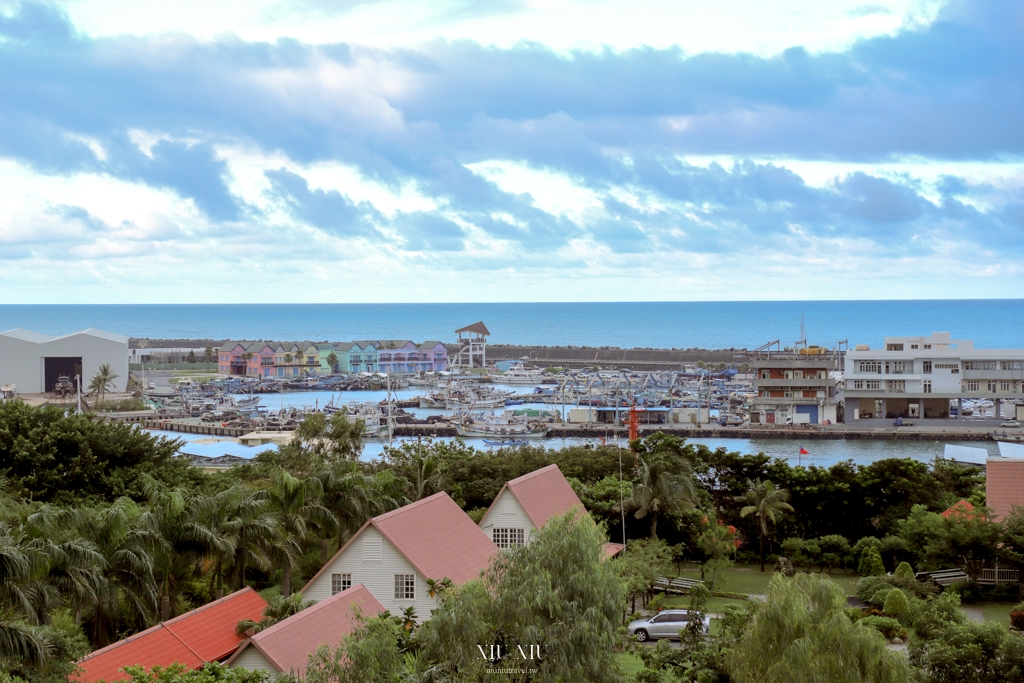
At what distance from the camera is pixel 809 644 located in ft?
37.4

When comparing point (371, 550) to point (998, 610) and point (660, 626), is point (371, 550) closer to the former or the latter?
point (660, 626)

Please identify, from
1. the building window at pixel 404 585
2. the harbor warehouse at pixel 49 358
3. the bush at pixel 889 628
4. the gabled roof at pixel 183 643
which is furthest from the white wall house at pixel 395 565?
the harbor warehouse at pixel 49 358

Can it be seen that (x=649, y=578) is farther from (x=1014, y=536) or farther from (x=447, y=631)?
(x=447, y=631)

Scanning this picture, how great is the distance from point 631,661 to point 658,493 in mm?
8639

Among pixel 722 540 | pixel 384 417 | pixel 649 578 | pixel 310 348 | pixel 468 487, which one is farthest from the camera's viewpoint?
pixel 310 348

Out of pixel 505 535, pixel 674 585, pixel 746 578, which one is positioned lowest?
pixel 746 578

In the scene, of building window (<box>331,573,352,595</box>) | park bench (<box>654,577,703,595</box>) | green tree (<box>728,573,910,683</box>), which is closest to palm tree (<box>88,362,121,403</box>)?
park bench (<box>654,577,703,595</box>)

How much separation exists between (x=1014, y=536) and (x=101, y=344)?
283 ft

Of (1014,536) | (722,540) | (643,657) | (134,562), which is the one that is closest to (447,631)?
(643,657)

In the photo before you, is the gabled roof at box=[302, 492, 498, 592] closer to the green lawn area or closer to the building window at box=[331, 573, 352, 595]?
the building window at box=[331, 573, 352, 595]

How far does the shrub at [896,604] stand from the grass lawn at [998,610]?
208 cm

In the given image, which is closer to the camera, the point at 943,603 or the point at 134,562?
the point at 943,603

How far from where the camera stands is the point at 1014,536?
72.1 ft

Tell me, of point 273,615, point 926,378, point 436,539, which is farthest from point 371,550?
point 926,378
